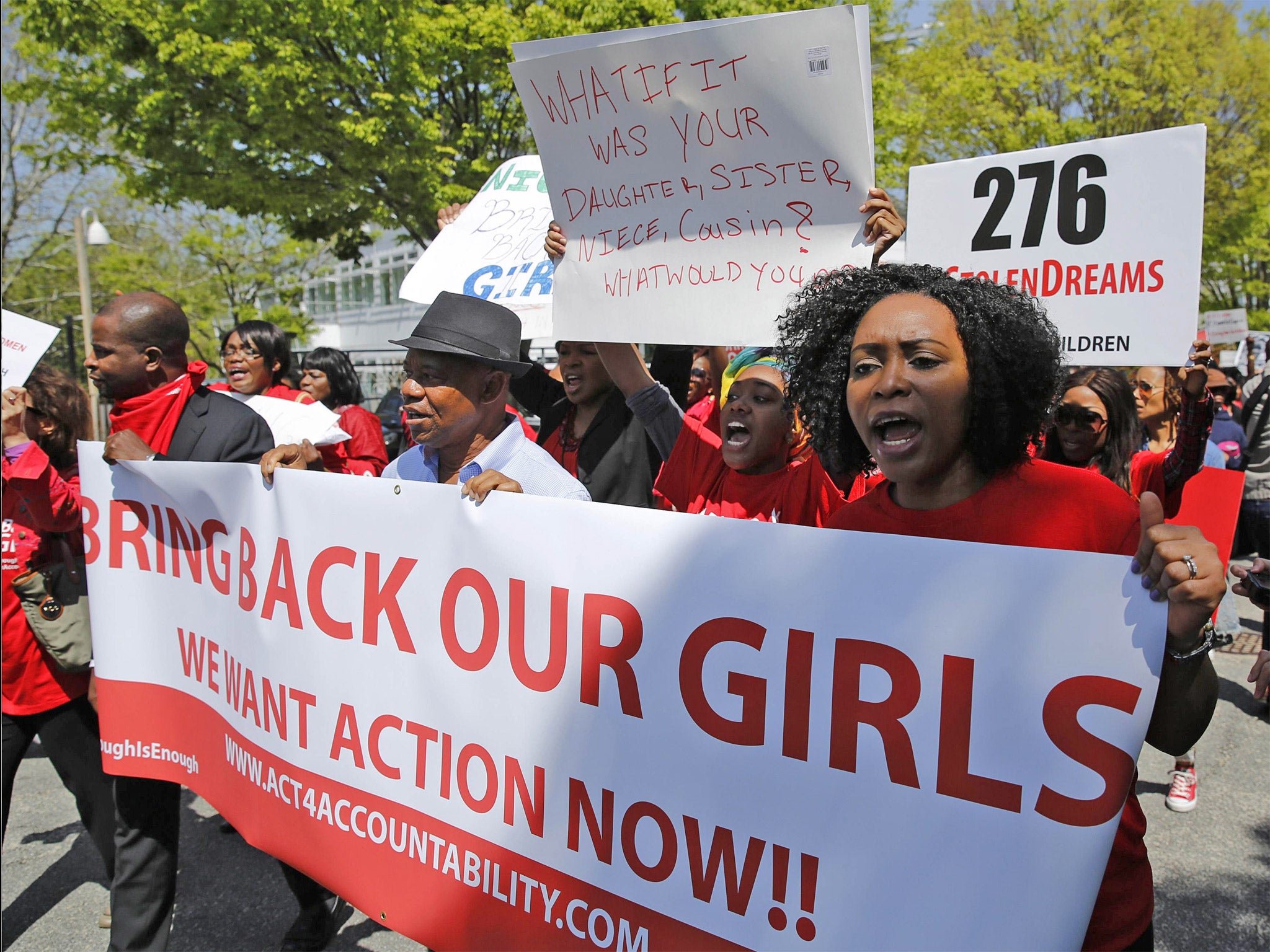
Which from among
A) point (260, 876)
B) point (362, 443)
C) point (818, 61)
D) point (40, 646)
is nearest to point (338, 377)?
Answer: point (362, 443)

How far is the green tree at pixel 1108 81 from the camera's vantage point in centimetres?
1836

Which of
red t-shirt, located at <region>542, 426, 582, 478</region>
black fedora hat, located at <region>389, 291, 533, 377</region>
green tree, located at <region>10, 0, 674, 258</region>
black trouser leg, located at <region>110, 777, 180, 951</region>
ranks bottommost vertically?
black trouser leg, located at <region>110, 777, 180, 951</region>

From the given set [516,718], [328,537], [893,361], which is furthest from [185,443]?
[893,361]

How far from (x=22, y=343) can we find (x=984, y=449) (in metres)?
3.72

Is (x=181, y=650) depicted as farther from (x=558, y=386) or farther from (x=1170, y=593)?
(x=1170, y=593)

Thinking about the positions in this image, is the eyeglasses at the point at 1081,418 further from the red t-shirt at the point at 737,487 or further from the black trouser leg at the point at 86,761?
the black trouser leg at the point at 86,761

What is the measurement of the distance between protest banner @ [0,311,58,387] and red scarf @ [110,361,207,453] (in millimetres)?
914

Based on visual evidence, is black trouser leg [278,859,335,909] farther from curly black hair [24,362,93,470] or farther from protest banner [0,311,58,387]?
protest banner [0,311,58,387]

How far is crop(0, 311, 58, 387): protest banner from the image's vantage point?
12.2ft

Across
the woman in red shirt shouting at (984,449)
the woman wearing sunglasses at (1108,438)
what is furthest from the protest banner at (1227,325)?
the woman in red shirt shouting at (984,449)

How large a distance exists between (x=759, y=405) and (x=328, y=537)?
1.39 m

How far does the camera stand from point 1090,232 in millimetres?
3213

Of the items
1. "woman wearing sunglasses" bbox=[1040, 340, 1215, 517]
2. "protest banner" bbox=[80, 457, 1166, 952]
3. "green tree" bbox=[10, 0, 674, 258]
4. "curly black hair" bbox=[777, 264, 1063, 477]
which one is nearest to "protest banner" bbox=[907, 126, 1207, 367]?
"woman wearing sunglasses" bbox=[1040, 340, 1215, 517]

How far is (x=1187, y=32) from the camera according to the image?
713 inches
